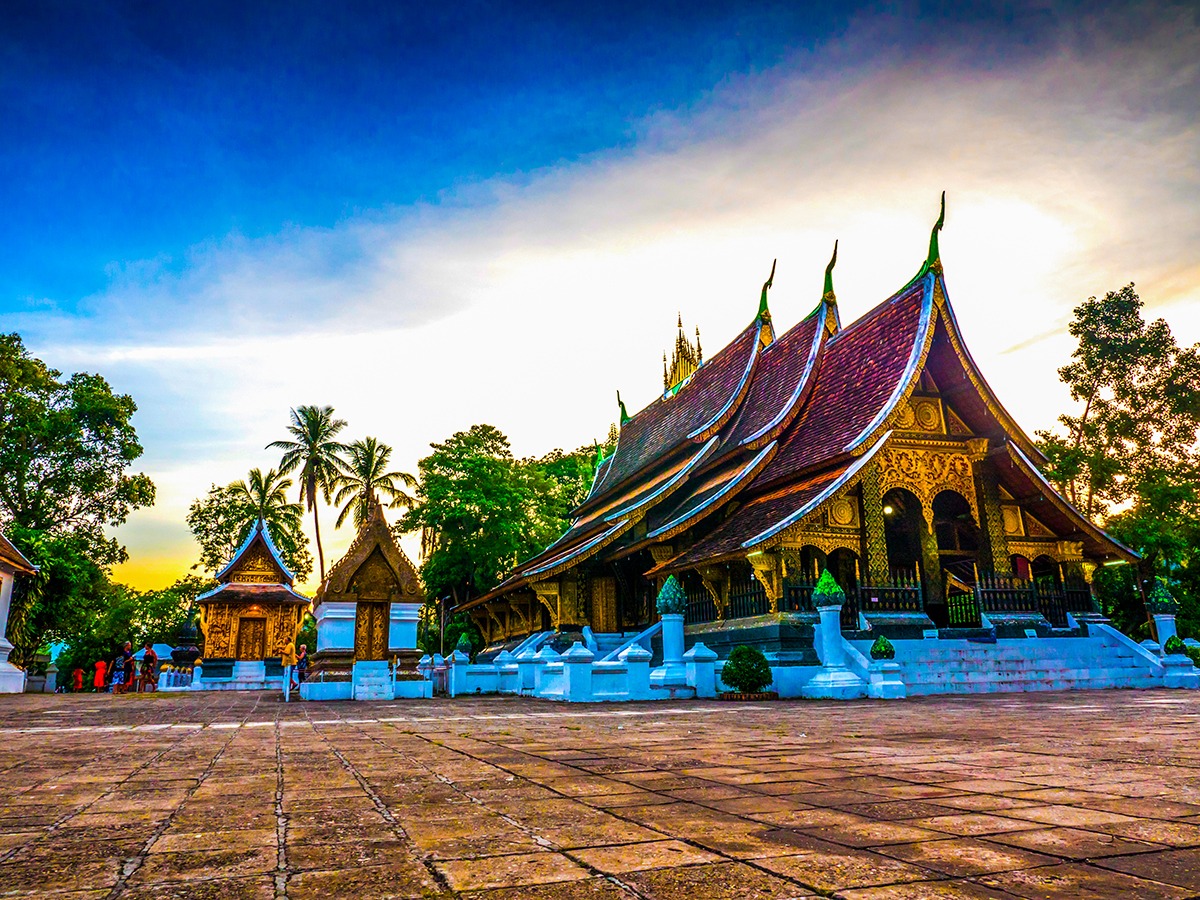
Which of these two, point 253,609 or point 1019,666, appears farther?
point 253,609

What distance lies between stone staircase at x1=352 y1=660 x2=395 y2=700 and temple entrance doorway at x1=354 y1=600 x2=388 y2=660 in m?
0.22

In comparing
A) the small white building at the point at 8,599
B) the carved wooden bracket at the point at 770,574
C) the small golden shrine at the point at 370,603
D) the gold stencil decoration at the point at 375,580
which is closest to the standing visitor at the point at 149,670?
the small white building at the point at 8,599

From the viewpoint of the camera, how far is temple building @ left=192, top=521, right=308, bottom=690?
88.4 ft

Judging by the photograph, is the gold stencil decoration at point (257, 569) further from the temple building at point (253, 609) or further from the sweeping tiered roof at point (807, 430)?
the sweeping tiered roof at point (807, 430)

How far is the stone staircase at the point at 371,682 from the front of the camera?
12477 mm

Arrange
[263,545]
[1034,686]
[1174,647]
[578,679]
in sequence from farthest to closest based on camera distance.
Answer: [263,545], [1174,647], [1034,686], [578,679]

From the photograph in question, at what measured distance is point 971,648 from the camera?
42.0 ft

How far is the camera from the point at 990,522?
15820mm

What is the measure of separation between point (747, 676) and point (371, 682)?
5918mm

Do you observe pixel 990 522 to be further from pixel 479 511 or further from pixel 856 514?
pixel 479 511

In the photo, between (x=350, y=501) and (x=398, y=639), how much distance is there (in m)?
28.1

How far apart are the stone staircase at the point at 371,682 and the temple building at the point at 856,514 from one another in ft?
18.7

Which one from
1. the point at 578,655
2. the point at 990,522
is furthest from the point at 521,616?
the point at 990,522

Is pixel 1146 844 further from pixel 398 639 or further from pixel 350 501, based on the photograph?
pixel 350 501
